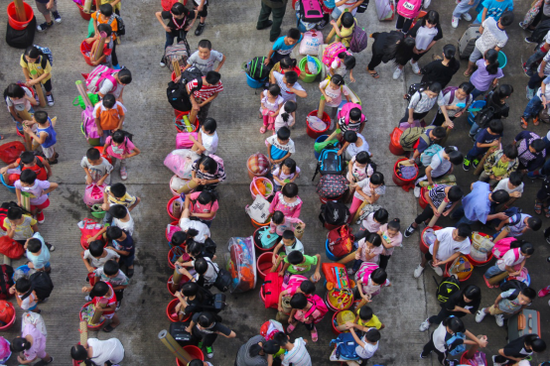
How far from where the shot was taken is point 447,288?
23.0ft

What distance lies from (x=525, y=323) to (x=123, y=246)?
562 cm

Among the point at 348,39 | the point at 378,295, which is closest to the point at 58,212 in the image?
the point at 378,295

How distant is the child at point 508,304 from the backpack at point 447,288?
1.93 ft

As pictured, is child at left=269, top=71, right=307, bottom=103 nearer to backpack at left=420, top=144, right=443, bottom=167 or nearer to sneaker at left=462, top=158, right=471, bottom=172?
backpack at left=420, top=144, right=443, bottom=167

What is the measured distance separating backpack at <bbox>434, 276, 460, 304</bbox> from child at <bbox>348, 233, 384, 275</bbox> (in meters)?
1.00

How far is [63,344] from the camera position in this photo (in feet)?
22.3

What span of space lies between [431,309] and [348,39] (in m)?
4.80

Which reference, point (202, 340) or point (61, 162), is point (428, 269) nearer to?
point (202, 340)

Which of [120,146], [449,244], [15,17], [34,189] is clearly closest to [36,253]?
[34,189]

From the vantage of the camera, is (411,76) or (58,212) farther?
(411,76)

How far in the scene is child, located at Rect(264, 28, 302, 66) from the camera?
8.19 m

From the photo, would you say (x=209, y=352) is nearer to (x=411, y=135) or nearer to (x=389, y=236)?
(x=389, y=236)

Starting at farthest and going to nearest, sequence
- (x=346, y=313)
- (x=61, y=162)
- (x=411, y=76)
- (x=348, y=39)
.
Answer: (x=411, y=76) < (x=348, y=39) < (x=61, y=162) < (x=346, y=313)

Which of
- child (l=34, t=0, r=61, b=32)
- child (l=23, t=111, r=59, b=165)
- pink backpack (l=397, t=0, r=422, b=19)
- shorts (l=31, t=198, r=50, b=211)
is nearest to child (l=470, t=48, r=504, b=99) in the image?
pink backpack (l=397, t=0, r=422, b=19)
